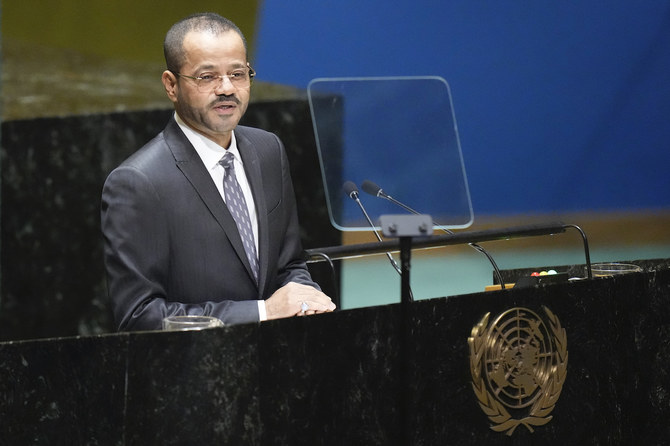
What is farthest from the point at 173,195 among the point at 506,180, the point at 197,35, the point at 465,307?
the point at 506,180

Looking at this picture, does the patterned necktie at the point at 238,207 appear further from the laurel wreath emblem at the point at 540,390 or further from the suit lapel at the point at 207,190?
the laurel wreath emblem at the point at 540,390

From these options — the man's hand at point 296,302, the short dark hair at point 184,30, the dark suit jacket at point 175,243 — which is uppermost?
the short dark hair at point 184,30

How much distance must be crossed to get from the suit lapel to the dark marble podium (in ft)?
1.87

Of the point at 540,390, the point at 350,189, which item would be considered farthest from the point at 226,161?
the point at 540,390

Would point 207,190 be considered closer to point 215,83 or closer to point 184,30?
point 215,83

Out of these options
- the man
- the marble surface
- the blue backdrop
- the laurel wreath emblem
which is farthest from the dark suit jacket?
the blue backdrop

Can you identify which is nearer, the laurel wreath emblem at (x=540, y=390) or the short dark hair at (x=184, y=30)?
the laurel wreath emblem at (x=540, y=390)

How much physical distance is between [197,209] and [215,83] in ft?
1.05

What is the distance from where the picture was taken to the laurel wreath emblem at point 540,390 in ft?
7.10

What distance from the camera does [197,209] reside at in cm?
245

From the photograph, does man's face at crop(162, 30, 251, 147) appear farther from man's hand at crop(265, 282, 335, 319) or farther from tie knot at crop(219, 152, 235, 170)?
man's hand at crop(265, 282, 335, 319)

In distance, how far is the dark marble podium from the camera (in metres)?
1.76

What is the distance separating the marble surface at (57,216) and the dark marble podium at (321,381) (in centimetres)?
265

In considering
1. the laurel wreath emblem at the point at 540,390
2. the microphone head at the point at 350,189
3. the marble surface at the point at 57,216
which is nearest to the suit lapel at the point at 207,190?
the microphone head at the point at 350,189
